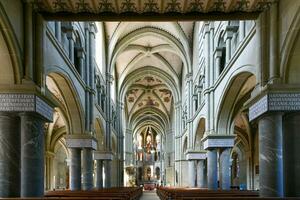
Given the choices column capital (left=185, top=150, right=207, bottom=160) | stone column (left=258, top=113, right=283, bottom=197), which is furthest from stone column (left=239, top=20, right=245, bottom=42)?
column capital (left=185, top=150, right=207, bottom=160)

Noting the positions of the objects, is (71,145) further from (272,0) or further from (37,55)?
(272,0)

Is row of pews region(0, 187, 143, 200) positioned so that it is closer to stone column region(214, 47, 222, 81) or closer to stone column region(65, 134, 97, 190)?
stone column region(65, 134, 97, 190)

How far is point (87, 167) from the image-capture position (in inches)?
774

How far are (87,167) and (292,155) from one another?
1176cm

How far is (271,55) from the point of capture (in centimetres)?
1019

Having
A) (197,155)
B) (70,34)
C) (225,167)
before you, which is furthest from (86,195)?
(197,155)

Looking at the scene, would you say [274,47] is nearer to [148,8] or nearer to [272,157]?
[272,157]

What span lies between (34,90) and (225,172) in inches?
479

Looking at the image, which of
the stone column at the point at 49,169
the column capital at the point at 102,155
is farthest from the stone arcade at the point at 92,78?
the stone column at the point at 49,169

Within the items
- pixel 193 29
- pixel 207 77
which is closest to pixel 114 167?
pixel 193 29

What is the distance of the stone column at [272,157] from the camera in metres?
9.83

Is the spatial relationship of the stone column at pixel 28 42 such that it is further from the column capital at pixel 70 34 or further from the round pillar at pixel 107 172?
the round pillar at pixel 107 172

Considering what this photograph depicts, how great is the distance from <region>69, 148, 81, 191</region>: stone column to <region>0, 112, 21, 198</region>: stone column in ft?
28.3

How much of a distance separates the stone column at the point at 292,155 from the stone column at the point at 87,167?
36.4ft
